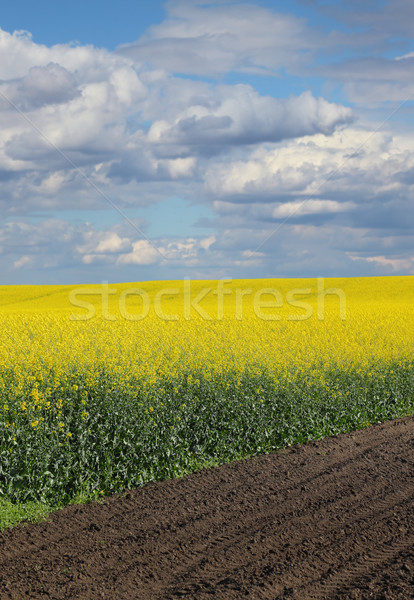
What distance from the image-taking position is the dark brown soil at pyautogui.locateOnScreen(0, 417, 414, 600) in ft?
20.7

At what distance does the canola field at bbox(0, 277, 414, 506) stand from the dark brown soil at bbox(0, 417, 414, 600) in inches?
29.5

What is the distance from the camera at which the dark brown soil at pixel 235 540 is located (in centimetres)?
632

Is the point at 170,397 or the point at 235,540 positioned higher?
the point at 170,397

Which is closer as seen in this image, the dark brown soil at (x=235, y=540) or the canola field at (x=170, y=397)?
the dark brown soil at (x=235, y=540)

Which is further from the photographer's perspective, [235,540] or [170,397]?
[170,397]

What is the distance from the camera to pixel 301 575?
643cm

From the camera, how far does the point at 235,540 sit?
7.44 meters

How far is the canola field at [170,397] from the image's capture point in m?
9.56

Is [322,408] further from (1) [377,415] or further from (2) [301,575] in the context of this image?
(2) [301,575]

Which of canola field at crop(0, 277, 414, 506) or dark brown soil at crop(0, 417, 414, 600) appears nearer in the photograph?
dark brown soil at crop(0, 417, 414, 600)

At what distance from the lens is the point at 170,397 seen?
11273 millimetres

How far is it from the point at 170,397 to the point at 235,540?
414cm

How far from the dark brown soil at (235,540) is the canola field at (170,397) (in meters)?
0.75

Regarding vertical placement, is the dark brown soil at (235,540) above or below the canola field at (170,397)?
below
